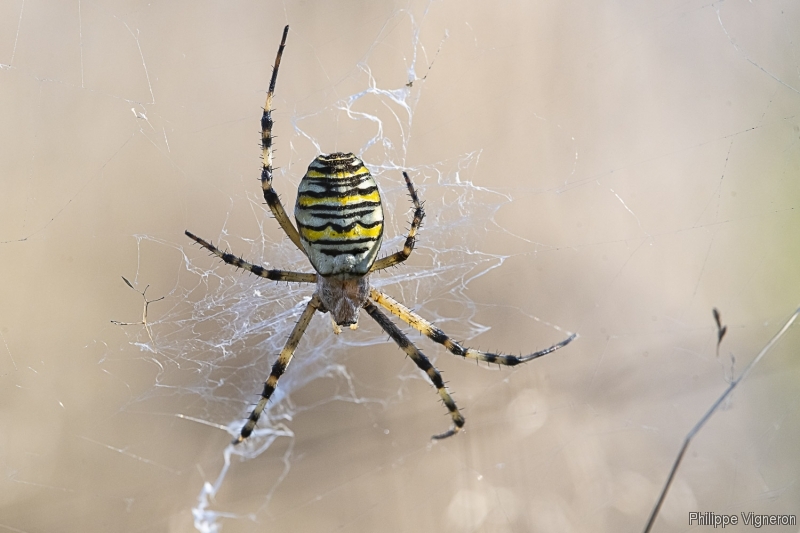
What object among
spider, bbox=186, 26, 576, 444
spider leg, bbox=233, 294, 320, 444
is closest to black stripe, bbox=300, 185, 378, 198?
spider, bbox=186, 26, 576, 444

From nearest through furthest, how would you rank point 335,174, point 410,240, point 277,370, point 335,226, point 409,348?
point 335,174 < point 335,226 < point 410,240 < point 277,370 < point 409,348

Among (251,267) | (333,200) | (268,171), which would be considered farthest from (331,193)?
(251,267)

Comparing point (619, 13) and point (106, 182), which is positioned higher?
point (619, 13)

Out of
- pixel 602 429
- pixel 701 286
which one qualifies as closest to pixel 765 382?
pixel 701 286

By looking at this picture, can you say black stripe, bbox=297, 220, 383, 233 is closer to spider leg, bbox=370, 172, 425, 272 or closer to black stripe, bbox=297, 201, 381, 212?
black stripe, bbox=297, 201, 381, 212

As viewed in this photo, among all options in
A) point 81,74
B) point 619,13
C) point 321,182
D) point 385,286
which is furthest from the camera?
point 619,13

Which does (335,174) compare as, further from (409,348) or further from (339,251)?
(409,348)

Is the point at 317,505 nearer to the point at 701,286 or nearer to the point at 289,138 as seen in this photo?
the point at 289,138
